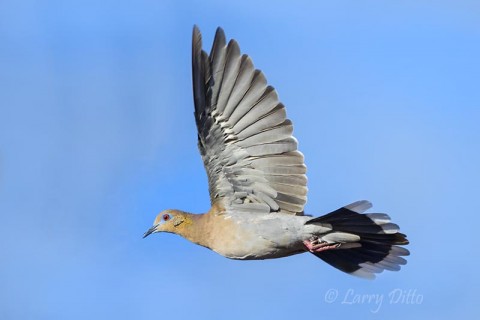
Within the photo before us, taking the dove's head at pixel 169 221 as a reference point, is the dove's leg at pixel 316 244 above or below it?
below

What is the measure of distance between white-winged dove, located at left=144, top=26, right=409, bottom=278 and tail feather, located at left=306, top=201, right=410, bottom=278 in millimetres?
12

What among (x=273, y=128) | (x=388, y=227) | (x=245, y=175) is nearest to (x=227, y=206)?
(x=245, y=175)

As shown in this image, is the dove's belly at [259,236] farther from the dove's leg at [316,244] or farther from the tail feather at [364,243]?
the tail feather at [364,243]

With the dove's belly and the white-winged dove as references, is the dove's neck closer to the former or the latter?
the white-winged dove

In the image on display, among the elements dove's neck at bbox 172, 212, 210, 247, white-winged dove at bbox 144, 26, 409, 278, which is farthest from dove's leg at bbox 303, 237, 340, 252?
dove's neck at bbox 172, 212, 210, 247

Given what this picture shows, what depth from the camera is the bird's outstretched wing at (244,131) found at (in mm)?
9859

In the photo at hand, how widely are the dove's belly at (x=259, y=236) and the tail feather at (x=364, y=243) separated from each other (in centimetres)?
22

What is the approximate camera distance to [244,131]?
10055mm

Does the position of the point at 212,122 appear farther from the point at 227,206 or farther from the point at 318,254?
the point at 318,254

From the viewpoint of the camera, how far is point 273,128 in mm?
10023

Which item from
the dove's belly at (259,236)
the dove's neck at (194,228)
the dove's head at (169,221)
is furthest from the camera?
the dove's head at (169,221)

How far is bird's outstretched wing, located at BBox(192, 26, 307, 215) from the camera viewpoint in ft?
32.3

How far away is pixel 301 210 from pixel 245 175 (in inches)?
31.3

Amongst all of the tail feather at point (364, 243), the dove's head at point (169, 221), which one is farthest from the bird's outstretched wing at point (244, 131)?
the dove's head at point (169, 221)
